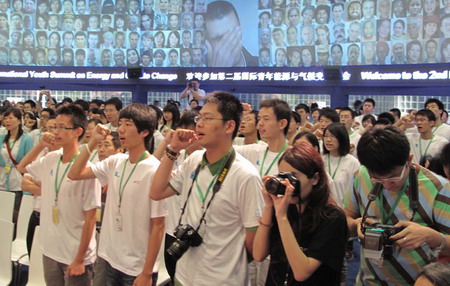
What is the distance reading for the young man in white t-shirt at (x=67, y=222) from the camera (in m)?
3.10

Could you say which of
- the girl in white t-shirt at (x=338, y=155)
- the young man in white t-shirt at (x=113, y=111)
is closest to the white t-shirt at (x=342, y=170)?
the girl in white t-shirt at (x=338, y=155)

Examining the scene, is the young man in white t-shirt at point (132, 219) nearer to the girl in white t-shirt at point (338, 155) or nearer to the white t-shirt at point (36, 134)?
the girl in white t-shirt at point (338, 155)

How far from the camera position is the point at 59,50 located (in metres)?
12.9

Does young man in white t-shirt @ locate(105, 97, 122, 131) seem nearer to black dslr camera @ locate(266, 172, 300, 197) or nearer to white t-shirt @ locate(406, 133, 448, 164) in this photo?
white t-shirt @ locate(406, 133, 448, 164)

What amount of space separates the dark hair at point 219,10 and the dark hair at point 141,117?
28.8 feet

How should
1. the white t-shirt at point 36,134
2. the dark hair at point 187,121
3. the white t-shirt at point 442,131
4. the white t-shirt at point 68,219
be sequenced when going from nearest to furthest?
the white t-shirt at point 68,219 → the dark hair at point 187,121 → the white t-shirt at point 442,131 → the white t-shirt at point 36,134

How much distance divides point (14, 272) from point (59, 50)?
9556mm

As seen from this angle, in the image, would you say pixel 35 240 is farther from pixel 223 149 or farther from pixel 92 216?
pixel 223 149

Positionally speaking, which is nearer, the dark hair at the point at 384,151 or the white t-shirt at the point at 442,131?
the dark hair at the point at 384,151

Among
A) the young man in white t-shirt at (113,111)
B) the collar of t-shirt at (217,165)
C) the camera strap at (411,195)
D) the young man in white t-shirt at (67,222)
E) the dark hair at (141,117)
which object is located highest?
the young man in white t-shirt at (113,111)

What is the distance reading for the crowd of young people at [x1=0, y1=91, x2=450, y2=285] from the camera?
6.42ft

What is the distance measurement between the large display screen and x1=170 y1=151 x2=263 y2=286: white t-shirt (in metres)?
8.15

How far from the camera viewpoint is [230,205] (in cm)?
238

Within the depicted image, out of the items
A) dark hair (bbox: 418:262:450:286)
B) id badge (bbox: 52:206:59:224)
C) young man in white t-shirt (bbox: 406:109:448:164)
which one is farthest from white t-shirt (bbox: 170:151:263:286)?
young man in white t-shirt (bbox: 406:109:448:164)
